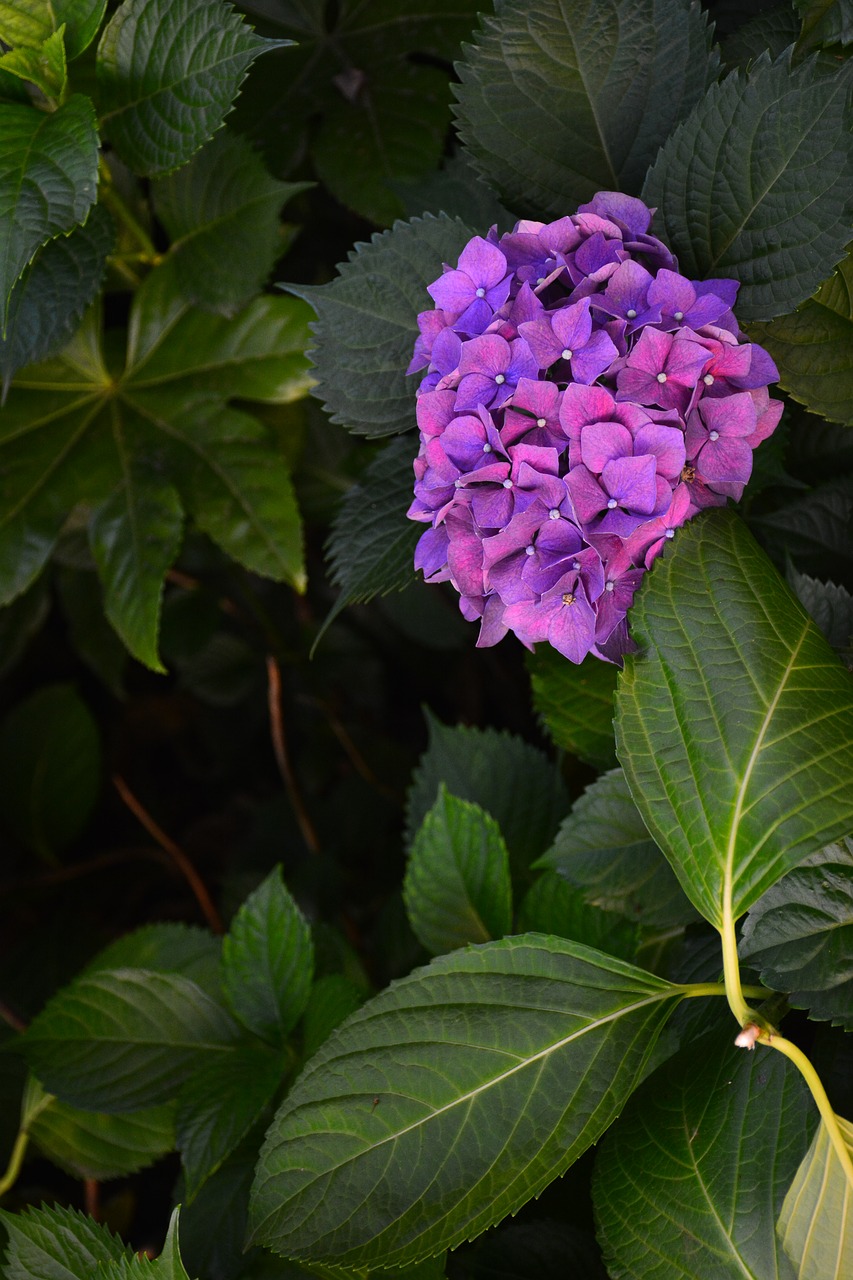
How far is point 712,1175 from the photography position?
71cm

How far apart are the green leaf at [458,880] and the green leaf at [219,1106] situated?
0.20 meters

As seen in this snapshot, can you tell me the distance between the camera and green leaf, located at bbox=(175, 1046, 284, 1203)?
875 mm

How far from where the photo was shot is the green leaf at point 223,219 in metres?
1.09

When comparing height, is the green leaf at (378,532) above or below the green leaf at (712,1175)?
above

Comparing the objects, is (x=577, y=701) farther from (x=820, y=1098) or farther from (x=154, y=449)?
(x=154, y=449)

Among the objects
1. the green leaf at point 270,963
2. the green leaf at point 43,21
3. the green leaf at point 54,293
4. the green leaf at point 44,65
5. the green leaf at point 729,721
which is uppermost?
the green leaf at point 43,21

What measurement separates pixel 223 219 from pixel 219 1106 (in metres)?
0.93

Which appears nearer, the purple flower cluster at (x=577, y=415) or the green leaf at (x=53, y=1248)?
the purple flower cluster at (x=577, y=415)

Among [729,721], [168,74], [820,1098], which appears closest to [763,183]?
[729,721]

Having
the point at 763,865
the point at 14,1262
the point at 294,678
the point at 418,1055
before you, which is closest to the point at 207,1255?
the point at 14,1262

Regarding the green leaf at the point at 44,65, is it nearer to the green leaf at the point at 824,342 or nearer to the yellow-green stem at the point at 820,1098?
the green leaf at the point at 824,342

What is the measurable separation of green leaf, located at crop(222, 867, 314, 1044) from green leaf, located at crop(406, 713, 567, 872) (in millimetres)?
218

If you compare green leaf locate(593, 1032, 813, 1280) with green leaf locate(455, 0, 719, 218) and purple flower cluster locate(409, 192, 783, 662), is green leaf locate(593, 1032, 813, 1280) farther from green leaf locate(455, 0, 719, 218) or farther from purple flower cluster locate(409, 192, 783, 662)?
green leaf locate(455, 0, 719, 218)

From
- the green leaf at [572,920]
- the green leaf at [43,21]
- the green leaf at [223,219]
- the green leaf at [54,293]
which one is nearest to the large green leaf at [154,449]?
the green leaf at [223,219]
